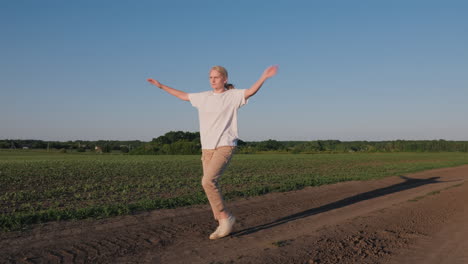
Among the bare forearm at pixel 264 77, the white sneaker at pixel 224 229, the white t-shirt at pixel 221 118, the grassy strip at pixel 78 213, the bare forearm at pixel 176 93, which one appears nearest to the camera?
the bare forearm at pixel 264 77

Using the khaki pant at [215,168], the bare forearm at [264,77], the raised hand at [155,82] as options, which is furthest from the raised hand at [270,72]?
the raised hand at [155,82]

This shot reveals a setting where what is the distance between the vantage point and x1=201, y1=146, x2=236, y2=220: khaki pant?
5109mm

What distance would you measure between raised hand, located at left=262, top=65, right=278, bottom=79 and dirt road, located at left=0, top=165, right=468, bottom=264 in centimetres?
225

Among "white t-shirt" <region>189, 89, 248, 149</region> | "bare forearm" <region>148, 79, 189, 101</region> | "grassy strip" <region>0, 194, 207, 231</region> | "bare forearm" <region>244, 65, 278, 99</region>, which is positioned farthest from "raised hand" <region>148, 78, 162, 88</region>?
"grassy strip" <region>0, 194, 207, 231</region>

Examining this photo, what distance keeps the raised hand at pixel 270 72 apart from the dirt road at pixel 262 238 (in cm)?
225

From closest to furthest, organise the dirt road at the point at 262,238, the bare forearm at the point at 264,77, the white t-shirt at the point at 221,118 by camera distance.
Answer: the dirt road at the point at 262,238 → the bare forearm at the point at 264,77 → the white t-shirt at the point at 221,118

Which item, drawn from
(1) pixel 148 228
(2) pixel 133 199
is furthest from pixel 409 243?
(2) pixel 133 199

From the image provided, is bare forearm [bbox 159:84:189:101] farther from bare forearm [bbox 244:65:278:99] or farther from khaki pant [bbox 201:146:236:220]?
bare forearm [bbox 244:65:278:99]

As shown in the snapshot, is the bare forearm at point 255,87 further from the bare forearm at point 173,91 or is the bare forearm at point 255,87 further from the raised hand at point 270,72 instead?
the bare forearm at point 173,91

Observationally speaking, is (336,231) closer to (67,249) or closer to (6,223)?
(67,249)

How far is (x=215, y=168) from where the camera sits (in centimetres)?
514

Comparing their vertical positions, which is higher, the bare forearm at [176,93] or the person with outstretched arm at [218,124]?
the bare forearm at [176,93]

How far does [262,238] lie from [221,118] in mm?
1870

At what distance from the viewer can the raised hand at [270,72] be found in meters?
4.83
